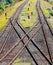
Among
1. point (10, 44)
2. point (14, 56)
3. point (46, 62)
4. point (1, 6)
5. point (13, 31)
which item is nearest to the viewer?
point (46, 62)

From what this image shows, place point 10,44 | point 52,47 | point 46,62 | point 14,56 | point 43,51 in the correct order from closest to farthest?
point 46,62, point 14,56, point 43,51, point 52,47, point 10,44

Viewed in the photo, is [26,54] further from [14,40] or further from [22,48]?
[14,40]

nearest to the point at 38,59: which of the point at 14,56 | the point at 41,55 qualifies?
the point at 41,55

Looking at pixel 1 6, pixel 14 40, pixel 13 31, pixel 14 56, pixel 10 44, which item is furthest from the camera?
pixel 1 6

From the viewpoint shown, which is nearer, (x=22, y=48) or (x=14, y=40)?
(x=22, y=48)

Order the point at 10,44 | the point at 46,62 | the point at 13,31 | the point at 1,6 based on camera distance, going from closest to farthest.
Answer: the point at 46,62 < the point at 10,44 < the point at 13,31 < the point at 1,6

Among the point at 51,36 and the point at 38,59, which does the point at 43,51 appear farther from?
the point at 51,36

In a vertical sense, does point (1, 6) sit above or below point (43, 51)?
below

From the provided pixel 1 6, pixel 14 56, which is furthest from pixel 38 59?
pixel 1 6

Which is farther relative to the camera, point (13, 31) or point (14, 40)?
point (13, 31)
